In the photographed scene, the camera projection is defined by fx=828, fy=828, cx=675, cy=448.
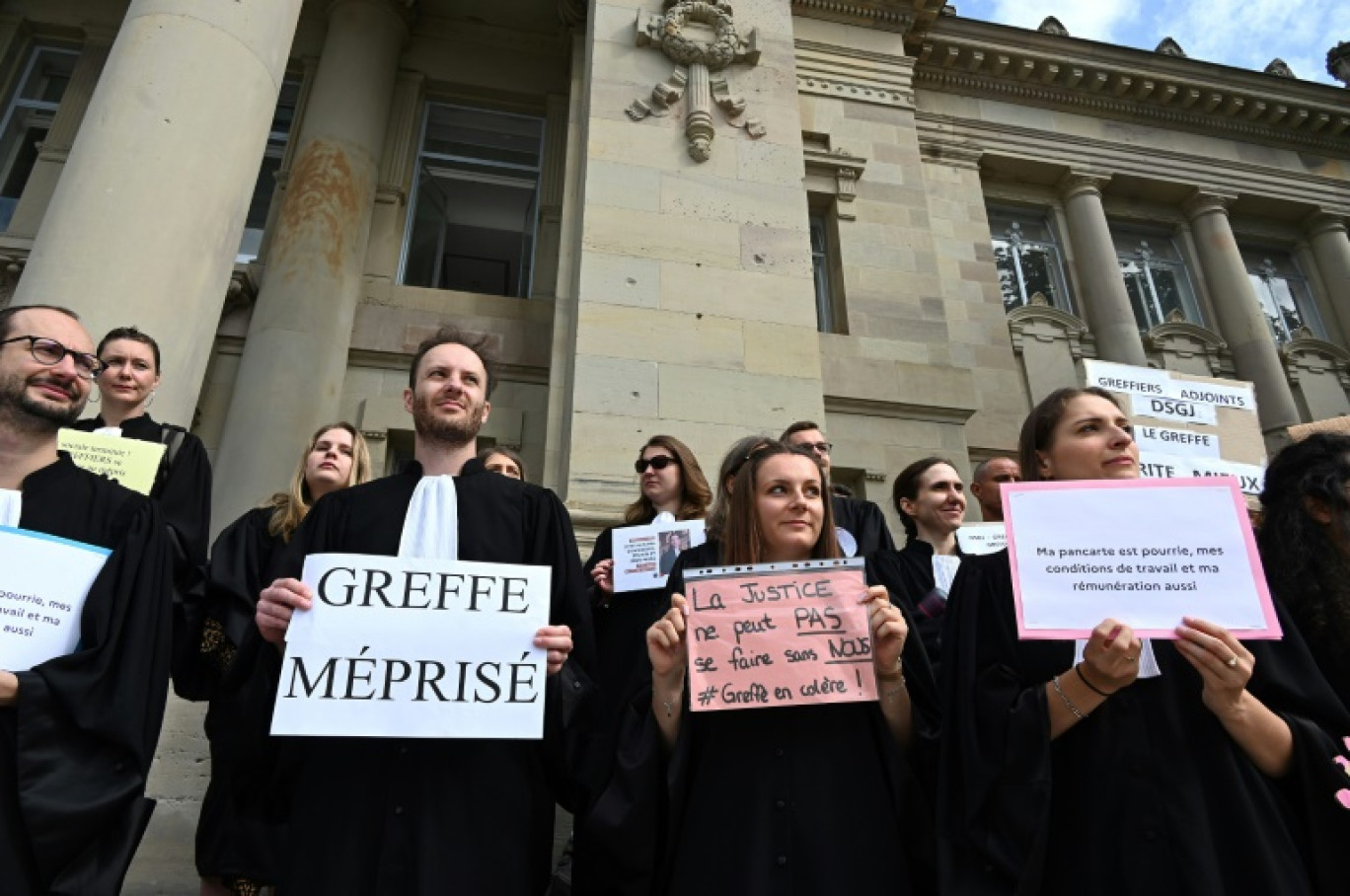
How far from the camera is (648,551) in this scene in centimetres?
395

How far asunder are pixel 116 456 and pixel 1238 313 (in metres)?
16.4

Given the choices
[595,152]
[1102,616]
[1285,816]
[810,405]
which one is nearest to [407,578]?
[1102,616]

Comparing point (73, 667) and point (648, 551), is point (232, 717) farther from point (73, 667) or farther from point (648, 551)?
point (648, 551)

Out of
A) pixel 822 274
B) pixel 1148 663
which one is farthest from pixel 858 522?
pixel 822 274

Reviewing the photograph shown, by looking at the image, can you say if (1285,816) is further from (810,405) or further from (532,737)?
(810,405)

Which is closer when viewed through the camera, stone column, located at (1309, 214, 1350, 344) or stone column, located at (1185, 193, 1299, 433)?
stone column, located at (1185, 193, 1299, 433)

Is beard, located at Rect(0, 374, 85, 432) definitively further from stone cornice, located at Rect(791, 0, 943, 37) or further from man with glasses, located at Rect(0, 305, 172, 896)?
stone cornice, located at Rect(791, 0, 943, 37)

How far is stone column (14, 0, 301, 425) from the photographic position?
5879 millimetres

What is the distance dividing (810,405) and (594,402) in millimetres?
1923

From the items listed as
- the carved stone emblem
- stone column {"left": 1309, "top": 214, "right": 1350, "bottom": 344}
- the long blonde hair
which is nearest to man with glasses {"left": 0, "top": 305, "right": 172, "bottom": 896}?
the long blonde hair

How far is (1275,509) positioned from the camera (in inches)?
117

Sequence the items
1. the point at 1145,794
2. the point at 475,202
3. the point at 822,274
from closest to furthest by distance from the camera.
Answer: the point at 1145,794, the point at 822,274, the point at 475,202

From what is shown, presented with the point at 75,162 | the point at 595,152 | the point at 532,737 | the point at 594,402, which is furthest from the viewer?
the point at 595,152

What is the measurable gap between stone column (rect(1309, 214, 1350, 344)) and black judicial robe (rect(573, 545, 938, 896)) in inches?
676
